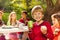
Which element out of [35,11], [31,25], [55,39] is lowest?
[55,39]

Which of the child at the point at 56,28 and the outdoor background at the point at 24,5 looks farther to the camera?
the outdoor background at the point at 24,5

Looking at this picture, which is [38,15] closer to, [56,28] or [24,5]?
[56,28]

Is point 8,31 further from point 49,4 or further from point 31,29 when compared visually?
point 49,4

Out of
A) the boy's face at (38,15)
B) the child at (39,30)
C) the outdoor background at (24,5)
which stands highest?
the outdoor background at (24,5)

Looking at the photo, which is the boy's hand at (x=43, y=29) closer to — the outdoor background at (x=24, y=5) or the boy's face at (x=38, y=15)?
the boy's face at (x=38, y=15)

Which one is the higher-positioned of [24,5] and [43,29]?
[24,5]

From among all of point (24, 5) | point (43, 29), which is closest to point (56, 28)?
point (43, 29)

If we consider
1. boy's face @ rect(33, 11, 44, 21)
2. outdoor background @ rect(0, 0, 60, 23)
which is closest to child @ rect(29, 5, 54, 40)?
boy's face @ rect(33, 11, 44, 21)

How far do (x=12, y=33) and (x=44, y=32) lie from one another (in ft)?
1.08

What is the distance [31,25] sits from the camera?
1327 millimetres

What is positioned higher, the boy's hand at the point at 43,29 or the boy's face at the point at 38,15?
the boy's face at the point at 38,15

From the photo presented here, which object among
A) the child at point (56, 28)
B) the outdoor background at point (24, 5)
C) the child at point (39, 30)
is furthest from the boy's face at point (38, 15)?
the outdoor background at point (24, 5)

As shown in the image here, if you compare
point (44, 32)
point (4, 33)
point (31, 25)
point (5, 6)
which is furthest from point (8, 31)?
point (5, 6)

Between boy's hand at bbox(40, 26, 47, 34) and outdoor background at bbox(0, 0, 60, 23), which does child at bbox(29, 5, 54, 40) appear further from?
outdoor background at bbox(0, 0, 60, 23)
